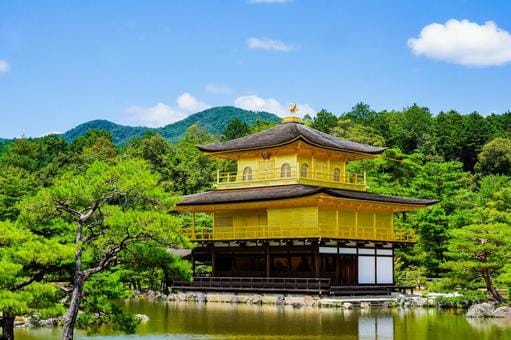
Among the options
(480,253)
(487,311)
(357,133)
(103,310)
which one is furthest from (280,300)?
(357,133)

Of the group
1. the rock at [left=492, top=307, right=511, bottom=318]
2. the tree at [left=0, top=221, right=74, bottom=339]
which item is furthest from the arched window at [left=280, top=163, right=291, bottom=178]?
the tree at [left=0, top=221, right=74, bottom=339]

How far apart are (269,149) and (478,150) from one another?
1667 inches

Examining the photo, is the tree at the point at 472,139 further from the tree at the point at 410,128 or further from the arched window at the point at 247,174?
the arched window at the point at 247,174

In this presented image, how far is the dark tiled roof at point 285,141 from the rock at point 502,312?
13517 mm

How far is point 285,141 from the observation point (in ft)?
135

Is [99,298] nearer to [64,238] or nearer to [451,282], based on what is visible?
[64,238]

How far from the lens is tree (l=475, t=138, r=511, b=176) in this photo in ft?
235

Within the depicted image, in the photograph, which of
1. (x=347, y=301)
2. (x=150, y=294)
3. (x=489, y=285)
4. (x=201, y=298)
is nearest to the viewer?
(x=489, y=285)

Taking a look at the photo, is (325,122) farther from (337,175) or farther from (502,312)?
(502,312)

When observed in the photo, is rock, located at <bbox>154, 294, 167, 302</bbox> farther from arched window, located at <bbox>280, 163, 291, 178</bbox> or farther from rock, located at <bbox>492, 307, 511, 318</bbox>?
rock, located at <bbox>492, 307, 511, 318</bbox>

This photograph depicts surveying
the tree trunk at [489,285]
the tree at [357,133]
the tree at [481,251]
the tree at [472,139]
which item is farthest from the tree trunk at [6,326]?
the tree at [472,139]

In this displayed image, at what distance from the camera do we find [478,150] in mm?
79688

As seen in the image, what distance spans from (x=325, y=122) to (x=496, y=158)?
17.7 metres

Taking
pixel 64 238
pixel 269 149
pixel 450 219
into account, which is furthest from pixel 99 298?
pixel 450 219
